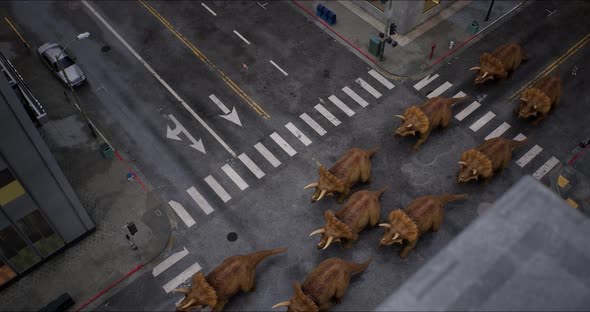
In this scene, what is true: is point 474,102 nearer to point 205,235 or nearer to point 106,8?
point 205,235

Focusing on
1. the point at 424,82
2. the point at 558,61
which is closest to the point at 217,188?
the point at 424,82

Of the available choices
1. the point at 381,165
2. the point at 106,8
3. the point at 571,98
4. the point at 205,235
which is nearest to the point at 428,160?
the point at 381,165

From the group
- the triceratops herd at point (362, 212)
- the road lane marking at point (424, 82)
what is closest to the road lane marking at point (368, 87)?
the road lane marking at point (424, 82)

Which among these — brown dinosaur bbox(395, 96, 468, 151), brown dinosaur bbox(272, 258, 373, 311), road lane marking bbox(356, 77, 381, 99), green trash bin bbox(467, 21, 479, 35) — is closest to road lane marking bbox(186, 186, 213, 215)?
brown dinosaur bbox(272, 258, 373, 311)

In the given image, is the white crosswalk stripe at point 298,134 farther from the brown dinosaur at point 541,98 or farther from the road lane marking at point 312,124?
the brown dinosaur at point 541,98

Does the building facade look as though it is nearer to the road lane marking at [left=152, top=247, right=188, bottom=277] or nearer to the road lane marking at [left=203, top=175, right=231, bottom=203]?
the road lane marking at [left=152, top=247, right=188, bottom=277]

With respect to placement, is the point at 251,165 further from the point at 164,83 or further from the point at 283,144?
the point at 164,83
